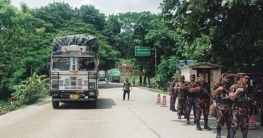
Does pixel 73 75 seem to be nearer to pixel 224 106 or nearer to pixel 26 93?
pixel 26 93

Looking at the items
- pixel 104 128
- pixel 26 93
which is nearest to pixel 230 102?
pixel 104 128

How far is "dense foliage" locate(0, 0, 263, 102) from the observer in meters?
12.1

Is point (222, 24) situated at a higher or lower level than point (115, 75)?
higher

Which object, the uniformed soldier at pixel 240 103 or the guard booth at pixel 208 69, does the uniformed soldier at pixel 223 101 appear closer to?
the uniformed soldier at pixel 240 103

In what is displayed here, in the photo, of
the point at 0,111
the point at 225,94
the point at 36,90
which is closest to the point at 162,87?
the point at 36,90

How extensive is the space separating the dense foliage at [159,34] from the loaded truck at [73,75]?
513 cm

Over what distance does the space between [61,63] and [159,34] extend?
106 ft

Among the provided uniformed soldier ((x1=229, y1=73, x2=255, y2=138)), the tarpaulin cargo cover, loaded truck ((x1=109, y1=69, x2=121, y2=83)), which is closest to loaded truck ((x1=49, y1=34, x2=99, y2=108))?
the tarpaulin cargo cover

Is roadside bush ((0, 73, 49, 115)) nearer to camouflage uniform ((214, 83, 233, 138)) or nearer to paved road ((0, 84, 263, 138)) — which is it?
paved road ((0, 84, 263, 138))

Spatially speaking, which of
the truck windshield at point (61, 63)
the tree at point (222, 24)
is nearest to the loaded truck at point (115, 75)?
the truck windshield at point (61, 63)

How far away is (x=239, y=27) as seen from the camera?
1391cm

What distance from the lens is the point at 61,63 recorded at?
17.9 metres

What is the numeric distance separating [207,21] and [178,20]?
6.89 ft

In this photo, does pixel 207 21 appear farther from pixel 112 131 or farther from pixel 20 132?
pixel 20 132
